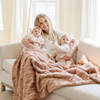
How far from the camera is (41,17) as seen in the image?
2768mm

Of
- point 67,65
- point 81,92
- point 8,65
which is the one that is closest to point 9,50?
point 8,65

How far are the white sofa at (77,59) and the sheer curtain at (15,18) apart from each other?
1.20 metres

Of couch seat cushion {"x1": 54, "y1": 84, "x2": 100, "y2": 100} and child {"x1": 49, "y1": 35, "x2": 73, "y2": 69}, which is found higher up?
child {"x1": 49, "y1": 35, "x2": 73, "y2": 69}

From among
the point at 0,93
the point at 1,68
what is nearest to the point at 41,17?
the point at 1,68

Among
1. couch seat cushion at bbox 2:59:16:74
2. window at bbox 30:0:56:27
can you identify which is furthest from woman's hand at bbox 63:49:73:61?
window at bbox 30:0:56:27

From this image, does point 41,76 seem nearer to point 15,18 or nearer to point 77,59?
point 77,59

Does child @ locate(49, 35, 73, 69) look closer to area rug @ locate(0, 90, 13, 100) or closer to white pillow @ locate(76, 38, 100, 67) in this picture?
white pillow @ locate(76, 38, 100, 67)

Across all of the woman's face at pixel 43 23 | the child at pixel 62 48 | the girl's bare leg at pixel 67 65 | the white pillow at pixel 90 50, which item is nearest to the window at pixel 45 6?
the woman's face at pixel 43 23

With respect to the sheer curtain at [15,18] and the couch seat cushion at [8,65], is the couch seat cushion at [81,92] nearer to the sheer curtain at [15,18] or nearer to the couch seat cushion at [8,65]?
the couch seat cushion at [8,65]

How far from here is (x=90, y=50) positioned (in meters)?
2.34

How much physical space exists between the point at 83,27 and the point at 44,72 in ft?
5.05

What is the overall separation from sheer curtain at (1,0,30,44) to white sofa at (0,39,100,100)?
120 cm

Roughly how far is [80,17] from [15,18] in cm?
150

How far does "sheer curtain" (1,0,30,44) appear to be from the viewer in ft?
13.1
